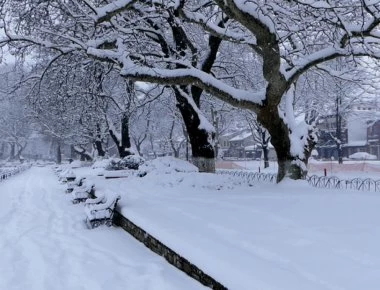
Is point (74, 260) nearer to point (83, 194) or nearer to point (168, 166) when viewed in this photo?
point (168, 166)

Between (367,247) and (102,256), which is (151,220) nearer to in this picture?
(102,256)

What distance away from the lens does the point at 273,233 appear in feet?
23.2

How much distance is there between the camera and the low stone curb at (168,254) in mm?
5804

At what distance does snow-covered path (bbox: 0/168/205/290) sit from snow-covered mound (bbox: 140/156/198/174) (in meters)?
4.56

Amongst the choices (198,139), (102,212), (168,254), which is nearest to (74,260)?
(168,254)

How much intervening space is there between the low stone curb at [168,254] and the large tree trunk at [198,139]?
6.38 m

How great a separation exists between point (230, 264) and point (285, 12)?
7252 mm

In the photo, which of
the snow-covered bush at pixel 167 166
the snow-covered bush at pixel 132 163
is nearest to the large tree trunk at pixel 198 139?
the snow-covered bush at pixel 167 166

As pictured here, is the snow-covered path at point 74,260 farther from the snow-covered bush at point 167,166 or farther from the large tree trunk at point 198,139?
the large tree trunk at point 198,139

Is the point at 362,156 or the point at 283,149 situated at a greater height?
the point at 283,149

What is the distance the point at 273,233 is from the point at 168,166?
1042 cm

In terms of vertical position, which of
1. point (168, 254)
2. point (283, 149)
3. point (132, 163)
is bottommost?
point (168, 254)

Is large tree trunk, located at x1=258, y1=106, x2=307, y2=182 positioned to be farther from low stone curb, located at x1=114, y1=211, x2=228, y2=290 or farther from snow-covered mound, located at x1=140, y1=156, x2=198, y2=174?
low stone curb, located at x1=114, y1=211, x2=228, y2=290

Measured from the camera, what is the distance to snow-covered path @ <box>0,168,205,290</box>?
6715 millimetres
